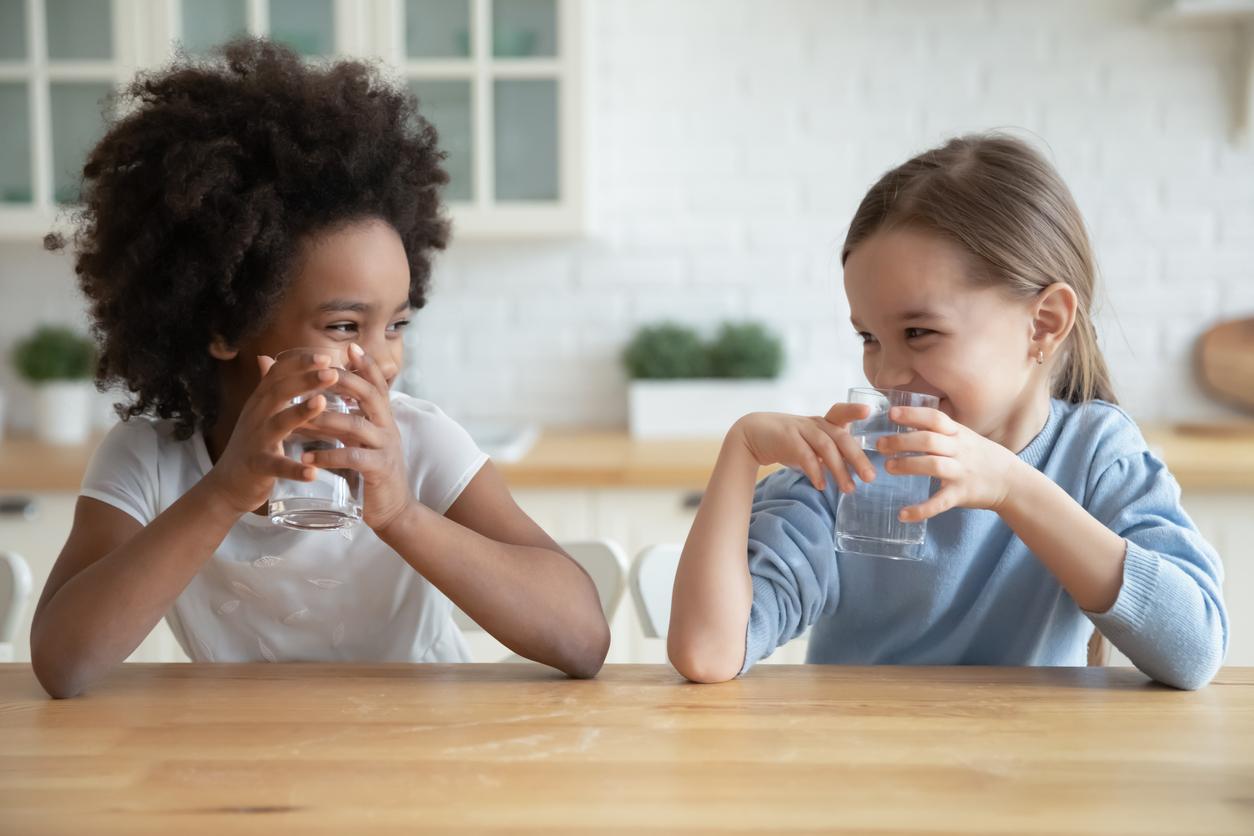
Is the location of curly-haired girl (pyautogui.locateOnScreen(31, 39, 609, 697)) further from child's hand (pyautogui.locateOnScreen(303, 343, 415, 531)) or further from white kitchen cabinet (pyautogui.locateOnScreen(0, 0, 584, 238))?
white kitchen cabinet (pyautogui.locateOnScreen(0, 0, 584, 238))

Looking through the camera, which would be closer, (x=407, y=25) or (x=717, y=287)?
(x=407, y=25)

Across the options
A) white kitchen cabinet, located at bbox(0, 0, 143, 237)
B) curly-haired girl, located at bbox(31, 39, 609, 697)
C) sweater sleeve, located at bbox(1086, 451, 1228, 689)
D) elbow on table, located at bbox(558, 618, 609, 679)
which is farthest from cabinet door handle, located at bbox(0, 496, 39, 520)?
sweater sleeve, located at bbox(1086, 451, 1228, 689)

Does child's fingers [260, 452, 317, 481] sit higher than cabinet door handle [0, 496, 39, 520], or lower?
higher

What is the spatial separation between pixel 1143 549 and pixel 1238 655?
1.47m

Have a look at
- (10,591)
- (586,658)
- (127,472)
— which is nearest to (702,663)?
(586,658)

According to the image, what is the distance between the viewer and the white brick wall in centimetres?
300

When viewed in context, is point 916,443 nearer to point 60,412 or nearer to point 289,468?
point 289,468

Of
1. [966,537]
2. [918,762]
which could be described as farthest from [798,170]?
[918,762]

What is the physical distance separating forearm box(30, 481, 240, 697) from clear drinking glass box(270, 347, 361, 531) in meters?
0.08

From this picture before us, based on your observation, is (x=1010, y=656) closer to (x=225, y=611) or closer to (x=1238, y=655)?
(x=225, y=611)

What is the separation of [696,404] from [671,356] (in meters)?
A: 0.14

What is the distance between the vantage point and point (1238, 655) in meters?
2.38

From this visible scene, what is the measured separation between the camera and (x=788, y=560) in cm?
128

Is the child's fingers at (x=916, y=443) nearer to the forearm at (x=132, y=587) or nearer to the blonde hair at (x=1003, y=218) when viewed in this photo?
the blonde hair at (x=1003, y=218)
